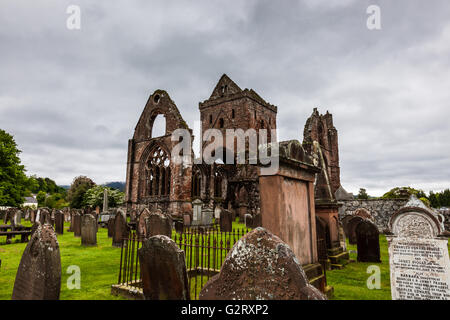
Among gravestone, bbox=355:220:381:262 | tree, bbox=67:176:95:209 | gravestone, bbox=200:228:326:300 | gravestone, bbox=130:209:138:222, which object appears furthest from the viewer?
tree, bbox=67:176:95:209

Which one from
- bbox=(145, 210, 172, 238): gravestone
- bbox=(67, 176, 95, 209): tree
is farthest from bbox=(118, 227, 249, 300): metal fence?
bbox=(67, 176, 95, 209): tree

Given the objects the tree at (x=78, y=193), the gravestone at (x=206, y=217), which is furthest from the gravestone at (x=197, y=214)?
the tree at (x=78, y=193)

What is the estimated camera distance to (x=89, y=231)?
1009 centimetres

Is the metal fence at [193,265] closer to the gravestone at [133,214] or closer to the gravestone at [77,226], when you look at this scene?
the gravestone at [77,226]

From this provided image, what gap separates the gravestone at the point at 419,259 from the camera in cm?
437

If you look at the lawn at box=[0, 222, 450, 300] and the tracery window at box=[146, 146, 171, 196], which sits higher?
the tracery window at box=[146, 146, 171, 196]

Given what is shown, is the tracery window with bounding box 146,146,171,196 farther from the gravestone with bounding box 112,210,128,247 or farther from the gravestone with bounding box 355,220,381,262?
the gravestone with bounding box 355,220,381,262

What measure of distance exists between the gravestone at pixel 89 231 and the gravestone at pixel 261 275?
9.43 metres

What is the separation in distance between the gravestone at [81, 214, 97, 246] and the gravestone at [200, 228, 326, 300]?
371 inches

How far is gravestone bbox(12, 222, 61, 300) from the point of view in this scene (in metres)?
2.98

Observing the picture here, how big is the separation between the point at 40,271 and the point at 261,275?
8.84 ft

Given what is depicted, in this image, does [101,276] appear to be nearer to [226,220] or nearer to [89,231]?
[89,231]

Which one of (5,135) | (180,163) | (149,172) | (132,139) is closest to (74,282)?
(180,163)
